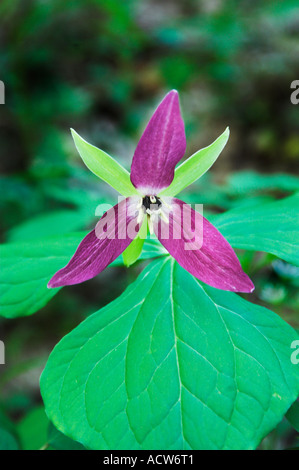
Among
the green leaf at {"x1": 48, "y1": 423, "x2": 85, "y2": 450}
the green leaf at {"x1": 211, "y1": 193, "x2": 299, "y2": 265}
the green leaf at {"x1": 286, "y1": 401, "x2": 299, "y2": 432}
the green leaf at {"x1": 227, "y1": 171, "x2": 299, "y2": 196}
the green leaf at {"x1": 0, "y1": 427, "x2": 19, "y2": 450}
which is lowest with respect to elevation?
the green leaf at {"x1": 0, "y1": 427, "x2": 19, "y2": 450}

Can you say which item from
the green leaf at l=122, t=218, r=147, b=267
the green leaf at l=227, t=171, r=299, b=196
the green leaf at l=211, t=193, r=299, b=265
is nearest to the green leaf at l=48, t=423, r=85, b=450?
the green leaf at l=122, t=218, r=147, b=267

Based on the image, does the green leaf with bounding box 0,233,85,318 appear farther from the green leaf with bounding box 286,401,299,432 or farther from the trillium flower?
the green leaf with bounding box 286,401,299,432

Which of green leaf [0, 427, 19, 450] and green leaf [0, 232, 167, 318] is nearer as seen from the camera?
green leaf [0, 232, 167, 318]

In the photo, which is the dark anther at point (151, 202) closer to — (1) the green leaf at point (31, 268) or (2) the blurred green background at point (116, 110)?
(1) the green leaf at point (31, 268)

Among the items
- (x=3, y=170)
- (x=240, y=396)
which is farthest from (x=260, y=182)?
(x=3, y=170)

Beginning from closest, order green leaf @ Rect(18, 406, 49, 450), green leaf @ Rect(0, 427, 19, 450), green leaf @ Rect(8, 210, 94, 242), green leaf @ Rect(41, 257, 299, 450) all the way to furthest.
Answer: green leaf @ Rect(41, 257, 299, 450)
green leaf @ Rect(0, 427, 19, 450)
green leaf @ Rect(18, 406, 49, 450)
green leaf @ Rect(8, 210, 94, 242)

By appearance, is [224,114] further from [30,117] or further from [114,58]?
[30,117]
